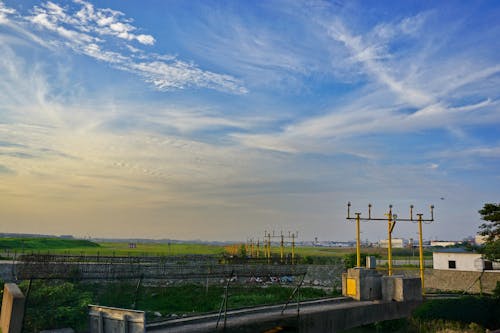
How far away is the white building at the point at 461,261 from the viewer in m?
46.5

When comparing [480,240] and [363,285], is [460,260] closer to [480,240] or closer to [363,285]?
[480,240]

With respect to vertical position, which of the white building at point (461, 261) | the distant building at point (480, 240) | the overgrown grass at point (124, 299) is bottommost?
the overgrown grass at point (124, 299)

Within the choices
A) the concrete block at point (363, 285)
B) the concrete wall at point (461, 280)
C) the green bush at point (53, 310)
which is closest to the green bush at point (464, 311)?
the concrete block at point (363, 285)

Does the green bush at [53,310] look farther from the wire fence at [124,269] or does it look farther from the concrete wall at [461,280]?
the concrete wall at [461,280]

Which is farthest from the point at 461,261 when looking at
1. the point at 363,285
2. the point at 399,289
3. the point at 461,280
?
the point at 363,285

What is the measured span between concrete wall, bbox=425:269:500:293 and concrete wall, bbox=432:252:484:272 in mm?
1241

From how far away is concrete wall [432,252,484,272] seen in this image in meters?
46.9

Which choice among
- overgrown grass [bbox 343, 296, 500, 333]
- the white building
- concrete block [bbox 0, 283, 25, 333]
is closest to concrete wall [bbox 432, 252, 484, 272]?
the white building

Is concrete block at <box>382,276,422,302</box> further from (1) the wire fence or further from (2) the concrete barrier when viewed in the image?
(2) the concrete barrier

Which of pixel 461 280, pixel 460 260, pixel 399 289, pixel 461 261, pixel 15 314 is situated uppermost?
pixel 460 260

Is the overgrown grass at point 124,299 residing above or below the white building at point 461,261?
below

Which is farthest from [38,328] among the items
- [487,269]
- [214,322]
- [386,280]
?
[487,269]

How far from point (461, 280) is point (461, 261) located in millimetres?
2676

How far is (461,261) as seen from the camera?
48.9 m
